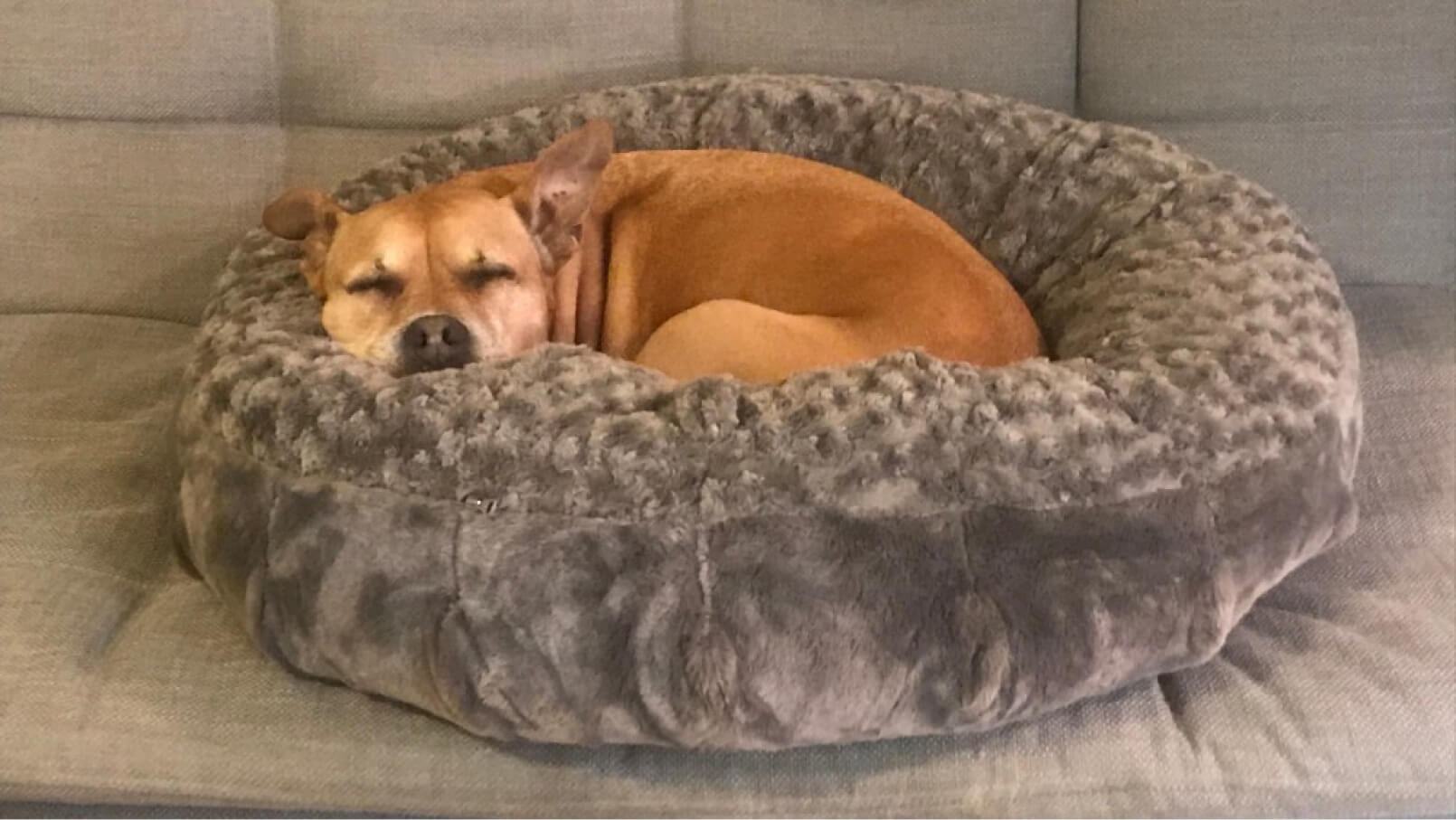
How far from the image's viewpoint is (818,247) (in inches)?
71.3

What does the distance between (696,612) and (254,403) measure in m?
0.59

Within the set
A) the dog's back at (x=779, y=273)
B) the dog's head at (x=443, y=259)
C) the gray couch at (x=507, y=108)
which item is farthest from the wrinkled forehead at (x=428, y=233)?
the gray couch at (x=507, y=108)

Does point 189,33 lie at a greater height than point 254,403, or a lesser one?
greater

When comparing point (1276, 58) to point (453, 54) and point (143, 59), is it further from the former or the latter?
point (143, 59)

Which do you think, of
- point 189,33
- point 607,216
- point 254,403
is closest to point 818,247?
point 607,216

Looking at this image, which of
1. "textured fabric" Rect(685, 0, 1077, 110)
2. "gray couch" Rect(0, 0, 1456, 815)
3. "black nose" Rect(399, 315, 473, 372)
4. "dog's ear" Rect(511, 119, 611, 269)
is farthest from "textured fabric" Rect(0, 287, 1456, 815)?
"textured fabric" Rect(685, 0, 1077, 110)

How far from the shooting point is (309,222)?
185 centimetres

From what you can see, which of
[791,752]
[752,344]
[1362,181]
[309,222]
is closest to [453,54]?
[309,222]

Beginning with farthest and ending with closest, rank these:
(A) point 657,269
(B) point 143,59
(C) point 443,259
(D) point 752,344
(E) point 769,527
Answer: (B) point 143,59 < (A) point 657,269 < (C) point 443,259 < (D) point 752,344 < (E) point 769,527

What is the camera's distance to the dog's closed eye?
1775 mm

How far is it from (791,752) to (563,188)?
91 cm

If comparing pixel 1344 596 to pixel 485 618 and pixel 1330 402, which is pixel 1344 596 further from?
pixel 485 618

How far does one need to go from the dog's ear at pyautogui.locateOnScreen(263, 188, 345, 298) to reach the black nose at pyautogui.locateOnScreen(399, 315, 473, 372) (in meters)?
0.22

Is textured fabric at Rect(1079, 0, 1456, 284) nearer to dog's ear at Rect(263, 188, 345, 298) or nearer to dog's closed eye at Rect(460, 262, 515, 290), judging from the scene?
dog's closed eye at Rect(460, 262, 515, 290)
